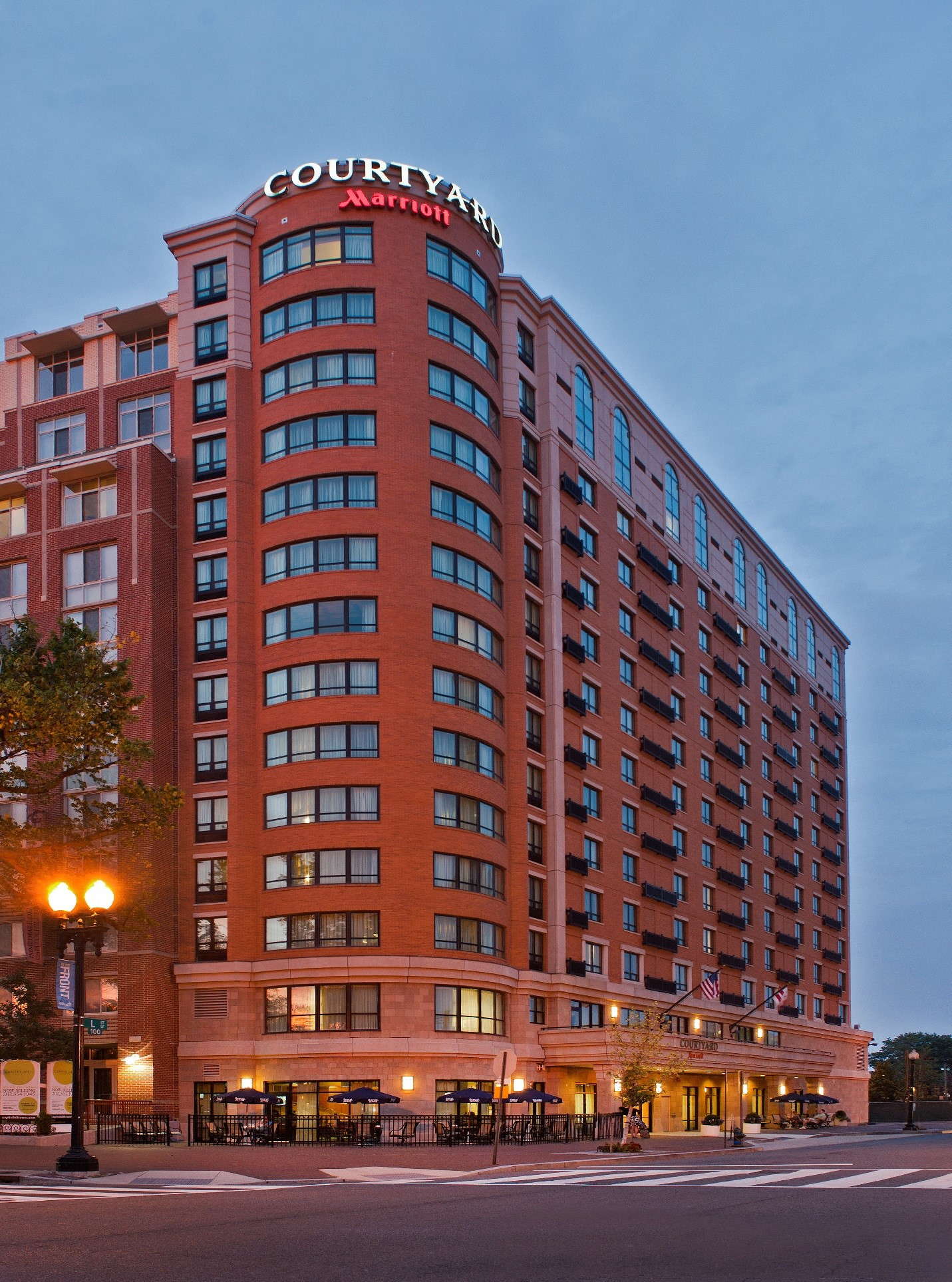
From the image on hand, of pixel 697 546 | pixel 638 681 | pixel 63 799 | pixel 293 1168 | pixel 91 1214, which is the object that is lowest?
pixel 293 1168

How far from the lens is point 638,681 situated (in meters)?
84.6

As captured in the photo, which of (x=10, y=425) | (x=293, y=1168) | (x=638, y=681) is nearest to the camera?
(x=293, y=1168)

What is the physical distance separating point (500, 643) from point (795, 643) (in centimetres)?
5582

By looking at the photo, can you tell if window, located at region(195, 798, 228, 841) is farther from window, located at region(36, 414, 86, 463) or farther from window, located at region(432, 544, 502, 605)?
window, located at region(36, 414, 86, 463)

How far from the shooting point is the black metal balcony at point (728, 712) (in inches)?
3821

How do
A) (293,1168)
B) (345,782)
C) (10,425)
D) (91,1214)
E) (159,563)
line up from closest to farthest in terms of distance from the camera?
(91,1214), (293,1168), (345,782), (159,563), (10,425)

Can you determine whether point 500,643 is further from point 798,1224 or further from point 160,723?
point 798,1224

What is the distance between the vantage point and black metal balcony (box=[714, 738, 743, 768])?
96188 millimetres

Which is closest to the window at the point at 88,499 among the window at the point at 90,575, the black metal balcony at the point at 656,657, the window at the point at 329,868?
the window at the point at 90,575

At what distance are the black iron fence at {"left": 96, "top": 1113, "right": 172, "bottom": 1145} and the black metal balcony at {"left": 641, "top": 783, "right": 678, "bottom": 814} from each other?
38273 mm

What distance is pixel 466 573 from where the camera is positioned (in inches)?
2650

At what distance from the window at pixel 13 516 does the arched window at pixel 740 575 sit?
52.1m

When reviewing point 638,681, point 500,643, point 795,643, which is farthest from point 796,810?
point 500,643

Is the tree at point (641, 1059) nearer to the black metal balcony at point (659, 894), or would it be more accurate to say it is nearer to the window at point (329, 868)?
the black metal balcony at point (659, 894)
